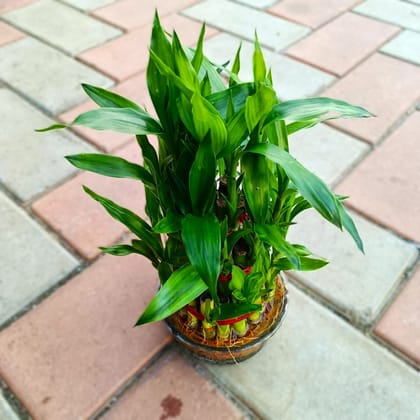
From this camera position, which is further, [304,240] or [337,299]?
[304,240]

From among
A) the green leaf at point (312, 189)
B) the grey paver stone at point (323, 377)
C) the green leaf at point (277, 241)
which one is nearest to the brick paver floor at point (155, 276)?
the grey paver stone at point (323, 377)

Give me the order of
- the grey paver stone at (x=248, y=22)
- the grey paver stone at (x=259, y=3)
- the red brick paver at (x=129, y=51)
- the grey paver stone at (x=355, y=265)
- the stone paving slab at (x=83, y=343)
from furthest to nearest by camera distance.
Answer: the grey paver stone at (x=259, y=3) → the grey paver stone at (x=248, y=22) → the red brick paver at (x=129, y=51) → the grey paver stone at (x=355, y=265) → the stone paving slab at (x=83, y=343)

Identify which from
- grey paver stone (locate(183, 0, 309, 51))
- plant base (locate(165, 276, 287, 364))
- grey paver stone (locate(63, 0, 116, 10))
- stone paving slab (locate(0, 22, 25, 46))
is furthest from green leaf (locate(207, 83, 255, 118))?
grey paver stone (locate(63, 0, 116, 10))

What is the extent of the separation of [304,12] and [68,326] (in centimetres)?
185

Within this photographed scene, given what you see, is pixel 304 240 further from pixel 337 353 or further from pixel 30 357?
pixel 30 357

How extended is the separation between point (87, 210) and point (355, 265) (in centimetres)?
80

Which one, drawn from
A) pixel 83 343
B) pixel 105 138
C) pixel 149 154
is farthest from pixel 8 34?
pixel 149 154

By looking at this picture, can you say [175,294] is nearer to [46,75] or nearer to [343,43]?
[46,75]

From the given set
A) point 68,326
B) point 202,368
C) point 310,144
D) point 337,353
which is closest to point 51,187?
point 68,326

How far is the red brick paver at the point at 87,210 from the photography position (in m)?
1.35

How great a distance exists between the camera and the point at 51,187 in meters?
1.49

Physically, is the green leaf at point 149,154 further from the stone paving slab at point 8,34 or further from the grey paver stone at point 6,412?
the stone paving slab at point 8,34

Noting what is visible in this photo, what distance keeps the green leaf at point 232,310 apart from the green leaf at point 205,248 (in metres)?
0.18

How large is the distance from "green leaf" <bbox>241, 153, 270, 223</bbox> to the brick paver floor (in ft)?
1.65
